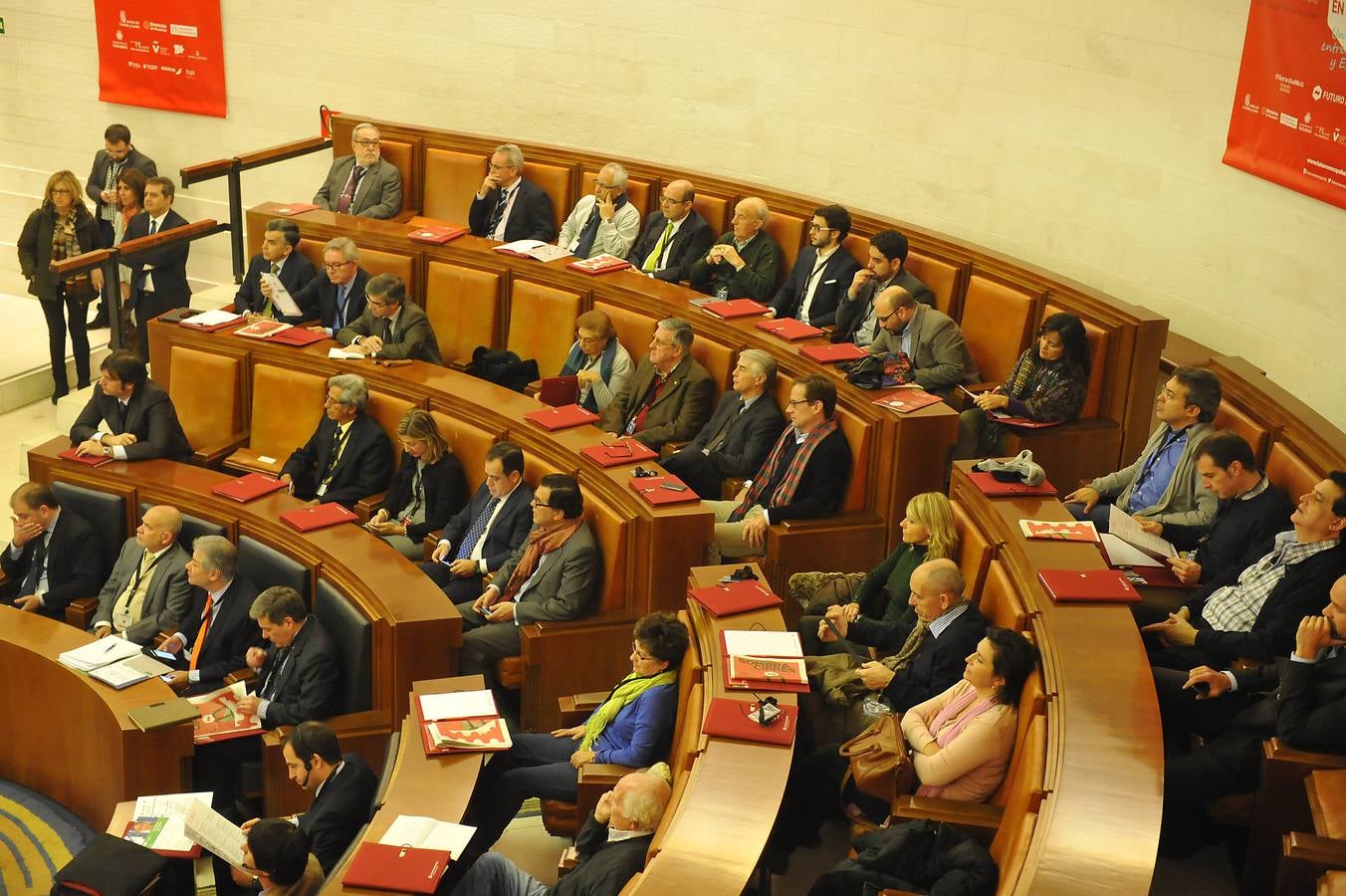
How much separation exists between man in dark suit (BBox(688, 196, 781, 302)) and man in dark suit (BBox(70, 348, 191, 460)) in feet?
7.89

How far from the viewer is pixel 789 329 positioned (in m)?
5.86

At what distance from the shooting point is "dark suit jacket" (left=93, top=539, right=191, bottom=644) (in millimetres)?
5168

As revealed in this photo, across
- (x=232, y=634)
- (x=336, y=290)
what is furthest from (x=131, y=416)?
(x=232, y=634)

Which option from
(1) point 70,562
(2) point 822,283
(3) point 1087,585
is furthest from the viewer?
(2) point 822,283

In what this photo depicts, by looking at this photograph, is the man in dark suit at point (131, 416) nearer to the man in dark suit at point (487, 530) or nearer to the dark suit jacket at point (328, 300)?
the dark suit jacket at point (328, 300)

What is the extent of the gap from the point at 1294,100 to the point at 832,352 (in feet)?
6.25

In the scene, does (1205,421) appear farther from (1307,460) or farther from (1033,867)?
(1033,867)

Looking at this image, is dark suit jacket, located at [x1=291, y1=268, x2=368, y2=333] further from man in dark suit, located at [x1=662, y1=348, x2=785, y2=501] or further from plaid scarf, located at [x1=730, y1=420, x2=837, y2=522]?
plaid scarf, located at [x1=730, y1=420, x2=837, y2=522]

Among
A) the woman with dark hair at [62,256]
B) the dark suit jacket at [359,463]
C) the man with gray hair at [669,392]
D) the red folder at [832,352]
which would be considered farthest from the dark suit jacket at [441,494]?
the woman with dark hair at [62,256]

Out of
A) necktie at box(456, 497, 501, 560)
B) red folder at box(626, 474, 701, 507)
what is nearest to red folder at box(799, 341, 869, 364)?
red folder at box(626, 474, 701, 507)

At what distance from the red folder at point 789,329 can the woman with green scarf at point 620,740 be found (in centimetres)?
193

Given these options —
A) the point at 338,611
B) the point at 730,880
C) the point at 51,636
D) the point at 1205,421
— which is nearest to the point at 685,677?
the point at 730,880

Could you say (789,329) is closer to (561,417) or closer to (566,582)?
(561,417)

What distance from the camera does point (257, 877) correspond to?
371 centimetres
